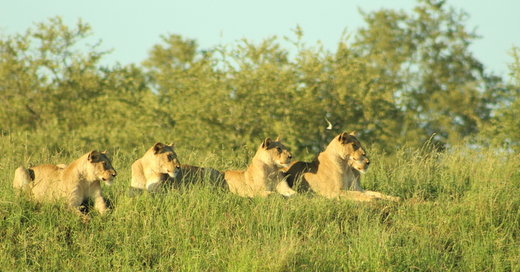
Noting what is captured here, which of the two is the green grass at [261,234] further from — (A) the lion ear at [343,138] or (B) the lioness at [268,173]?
(A) the lion ear at [343,138]

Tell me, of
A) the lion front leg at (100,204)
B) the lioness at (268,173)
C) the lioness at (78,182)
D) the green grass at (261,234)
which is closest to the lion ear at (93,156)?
the lioness at (78,182)

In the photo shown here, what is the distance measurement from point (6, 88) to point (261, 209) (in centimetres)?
3064

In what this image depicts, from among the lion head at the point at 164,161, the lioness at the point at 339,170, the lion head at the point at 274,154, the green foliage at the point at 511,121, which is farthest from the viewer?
the green foliage at the point at 511,121

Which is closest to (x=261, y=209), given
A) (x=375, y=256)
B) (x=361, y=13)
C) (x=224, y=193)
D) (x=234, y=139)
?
(x=224, y=193)

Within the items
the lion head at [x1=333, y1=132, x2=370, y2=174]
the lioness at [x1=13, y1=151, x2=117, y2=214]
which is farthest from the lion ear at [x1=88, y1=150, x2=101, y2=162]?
the lion head at [x1=333, y1=132, x2=370, y2=174]

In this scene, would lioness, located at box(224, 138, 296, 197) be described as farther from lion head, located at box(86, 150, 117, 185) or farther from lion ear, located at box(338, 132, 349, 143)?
lion head, located at box(86, 150, 117, 185)

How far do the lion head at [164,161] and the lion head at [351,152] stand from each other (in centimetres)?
253

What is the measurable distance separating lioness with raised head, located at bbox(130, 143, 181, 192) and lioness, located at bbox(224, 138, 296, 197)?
1.11 metres

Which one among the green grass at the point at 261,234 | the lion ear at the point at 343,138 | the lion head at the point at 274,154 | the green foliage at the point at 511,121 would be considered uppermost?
the green foliage at the point at 511,121

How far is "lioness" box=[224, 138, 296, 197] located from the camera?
11984 millimetres

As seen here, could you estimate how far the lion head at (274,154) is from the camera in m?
12.0

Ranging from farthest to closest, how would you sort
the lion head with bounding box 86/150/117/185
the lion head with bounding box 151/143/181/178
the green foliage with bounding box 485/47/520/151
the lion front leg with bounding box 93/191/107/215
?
the green foliage with bounding box 485/47/520/151 < the lion head with bounding box 151/143/181/178 < the lion front leg with bounding box 93/191/107/215 < the lion head with bounding box 86/150/117/185

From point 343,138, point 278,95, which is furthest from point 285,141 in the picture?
point 343,138

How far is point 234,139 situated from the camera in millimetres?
31047
